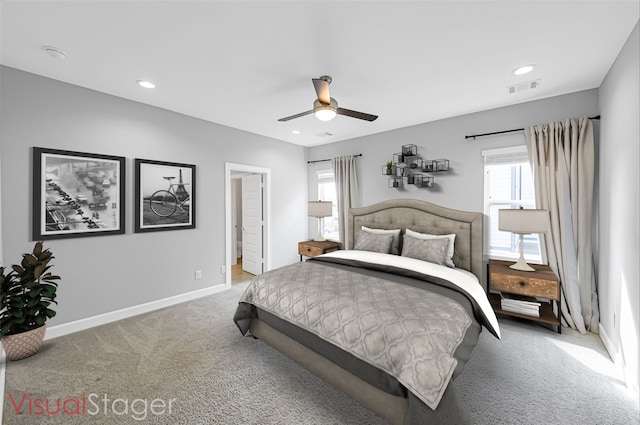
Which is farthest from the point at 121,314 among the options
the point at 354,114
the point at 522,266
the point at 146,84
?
the point at 522,266

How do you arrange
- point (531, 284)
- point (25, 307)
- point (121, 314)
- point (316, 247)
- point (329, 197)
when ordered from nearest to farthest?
1. point (25, 307)
2. point (531, 284)
3. point (121, 314)
4. point (316, 247)
5. point (329, 197)

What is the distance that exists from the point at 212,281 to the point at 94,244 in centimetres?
160

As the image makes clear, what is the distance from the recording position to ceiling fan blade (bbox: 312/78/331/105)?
2209mm

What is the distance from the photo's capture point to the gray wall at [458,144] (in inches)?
121

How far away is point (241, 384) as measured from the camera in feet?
6.77

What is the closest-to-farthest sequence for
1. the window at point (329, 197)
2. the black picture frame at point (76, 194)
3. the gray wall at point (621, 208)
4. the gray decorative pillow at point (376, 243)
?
the gray wall at point (621, 208)
the black picture frame at point (76, 194)
the gray decorative pillow at point (376, 243)
the window at point (329, 197)

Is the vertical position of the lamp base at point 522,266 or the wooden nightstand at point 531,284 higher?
the lamp base at point 522,266

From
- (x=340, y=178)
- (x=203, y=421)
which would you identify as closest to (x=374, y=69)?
(x=340, y=178)

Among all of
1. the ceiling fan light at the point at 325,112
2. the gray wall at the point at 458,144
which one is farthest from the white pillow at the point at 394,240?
the ceiling fan light at the point at 325,112

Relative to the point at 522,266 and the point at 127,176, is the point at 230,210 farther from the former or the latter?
the point at 522,266

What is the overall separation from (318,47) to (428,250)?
2.51m

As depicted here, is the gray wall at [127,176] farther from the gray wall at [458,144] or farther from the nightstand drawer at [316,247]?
the gray wall at [458,144]

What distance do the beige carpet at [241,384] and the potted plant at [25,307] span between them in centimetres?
15

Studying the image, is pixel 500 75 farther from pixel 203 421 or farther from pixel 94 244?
pixel 94 244
